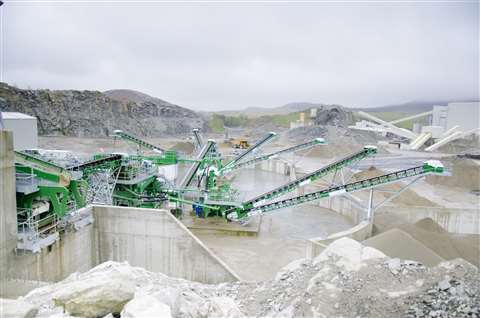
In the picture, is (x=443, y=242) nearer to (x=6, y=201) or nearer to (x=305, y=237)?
(x=305, y=237)

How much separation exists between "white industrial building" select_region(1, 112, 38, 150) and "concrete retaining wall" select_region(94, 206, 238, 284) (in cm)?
720

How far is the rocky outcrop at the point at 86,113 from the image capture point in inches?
1682

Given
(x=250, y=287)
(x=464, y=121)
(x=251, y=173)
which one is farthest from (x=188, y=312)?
(x=464, y=121)

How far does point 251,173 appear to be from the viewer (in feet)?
102

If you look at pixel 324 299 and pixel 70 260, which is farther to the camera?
pixel 70 260

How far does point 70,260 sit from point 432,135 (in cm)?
4245

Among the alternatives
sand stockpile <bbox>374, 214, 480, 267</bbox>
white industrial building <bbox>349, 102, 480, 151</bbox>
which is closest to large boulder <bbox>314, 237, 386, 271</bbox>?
sand stockpile <bbox>374, 214, 480, 267</bbox>

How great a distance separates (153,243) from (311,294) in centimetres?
690

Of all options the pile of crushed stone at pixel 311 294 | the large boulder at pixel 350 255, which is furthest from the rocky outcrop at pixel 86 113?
the large boulder at pixel 350 255

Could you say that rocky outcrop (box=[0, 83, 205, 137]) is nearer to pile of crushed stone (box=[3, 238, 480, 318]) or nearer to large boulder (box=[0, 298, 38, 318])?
pile of crushed stone (box=[3, 238, 480, 318])

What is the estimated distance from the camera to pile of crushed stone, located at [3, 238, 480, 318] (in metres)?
4.51

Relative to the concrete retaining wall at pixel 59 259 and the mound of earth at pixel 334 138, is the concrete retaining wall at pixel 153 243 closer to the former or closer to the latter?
the concrete retaining wall at pixel 59 259

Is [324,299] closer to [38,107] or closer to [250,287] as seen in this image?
[250,287]

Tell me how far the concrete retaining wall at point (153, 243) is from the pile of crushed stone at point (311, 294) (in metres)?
3.30
